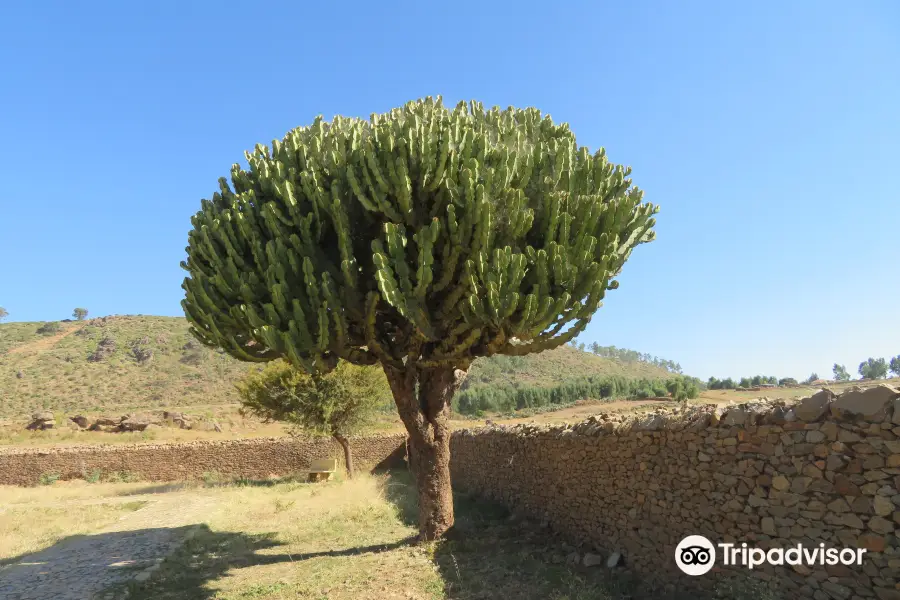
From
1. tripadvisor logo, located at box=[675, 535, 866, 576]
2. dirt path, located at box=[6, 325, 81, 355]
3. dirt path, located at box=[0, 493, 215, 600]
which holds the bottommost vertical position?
dirt path, located at box=[0, 493, 215, 600]

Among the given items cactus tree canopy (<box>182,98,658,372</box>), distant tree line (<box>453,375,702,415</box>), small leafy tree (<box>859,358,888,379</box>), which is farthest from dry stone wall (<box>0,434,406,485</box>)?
small leafy tree (<box>859,358,888,379</box>)

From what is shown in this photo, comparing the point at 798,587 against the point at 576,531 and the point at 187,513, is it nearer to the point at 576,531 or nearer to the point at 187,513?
the point at 576,531

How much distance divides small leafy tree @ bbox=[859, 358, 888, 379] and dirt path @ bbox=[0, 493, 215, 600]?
2409 inches

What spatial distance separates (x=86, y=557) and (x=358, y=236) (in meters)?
8.96

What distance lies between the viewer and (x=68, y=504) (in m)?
20.0

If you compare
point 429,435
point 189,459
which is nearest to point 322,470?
point 189,459

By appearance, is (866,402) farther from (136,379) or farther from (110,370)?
(110,370)

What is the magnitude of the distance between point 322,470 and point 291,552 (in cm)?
1328

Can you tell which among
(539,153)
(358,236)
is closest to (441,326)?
(358,236)

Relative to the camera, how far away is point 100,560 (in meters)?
10.8

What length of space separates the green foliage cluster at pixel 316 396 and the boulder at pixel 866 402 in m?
18.7

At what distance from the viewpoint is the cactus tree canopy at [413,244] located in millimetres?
7906

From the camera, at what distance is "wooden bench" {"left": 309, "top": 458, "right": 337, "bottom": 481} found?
23688 millimetres

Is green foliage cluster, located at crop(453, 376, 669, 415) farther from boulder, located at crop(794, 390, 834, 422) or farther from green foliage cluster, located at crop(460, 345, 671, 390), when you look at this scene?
boulder, located at crop(794, 390, 834, 422)
